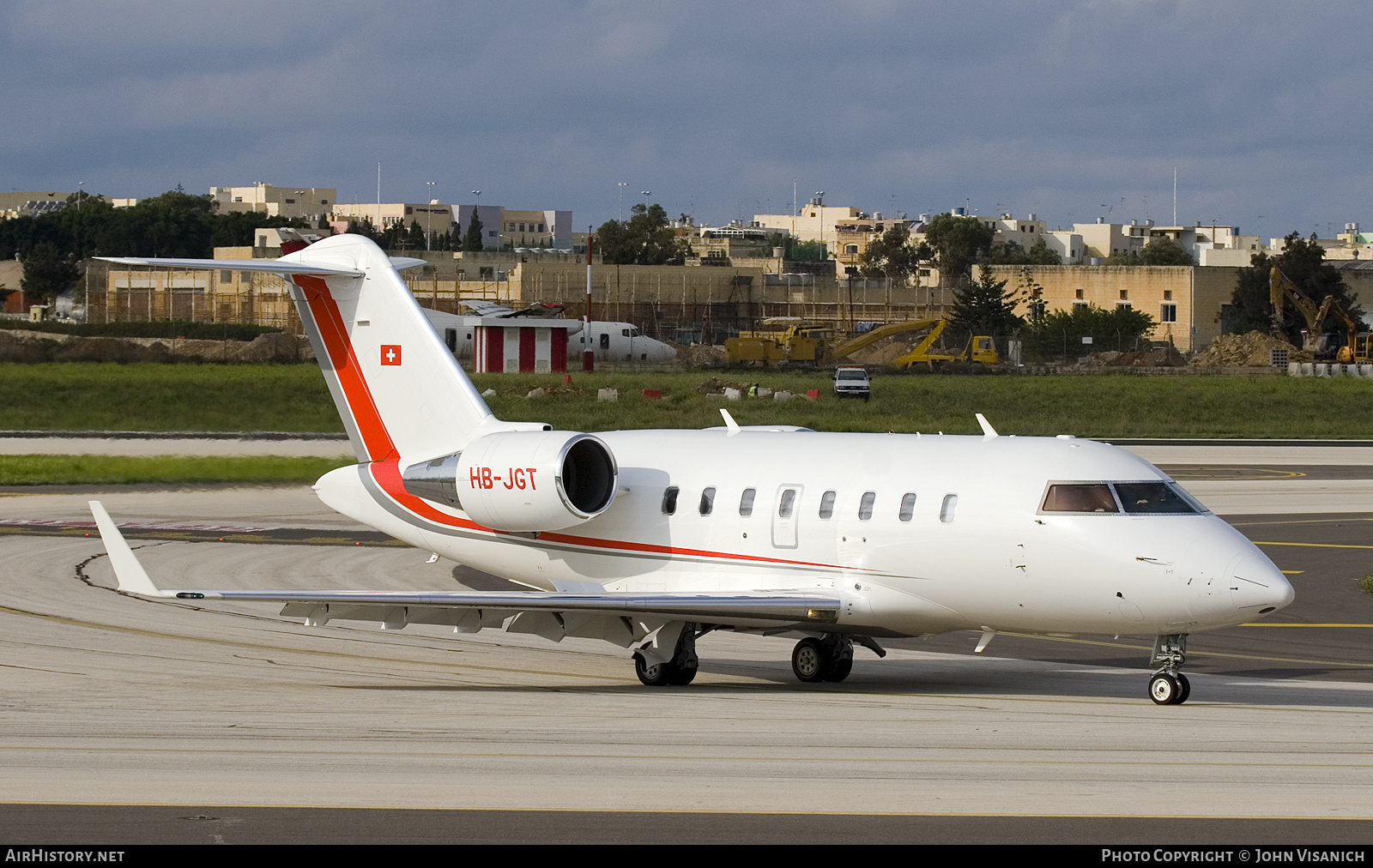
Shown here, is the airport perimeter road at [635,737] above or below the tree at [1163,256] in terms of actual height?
below

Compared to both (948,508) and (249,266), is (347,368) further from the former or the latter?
(948,508)

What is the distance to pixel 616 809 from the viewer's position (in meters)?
12.8

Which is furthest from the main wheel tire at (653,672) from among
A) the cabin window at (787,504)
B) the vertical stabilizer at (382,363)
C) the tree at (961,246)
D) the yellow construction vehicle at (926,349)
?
the tree at (961,246)

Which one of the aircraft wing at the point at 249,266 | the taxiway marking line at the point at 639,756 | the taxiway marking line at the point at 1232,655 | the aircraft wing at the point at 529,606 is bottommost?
the taxiway marking line at the point at 1232,655

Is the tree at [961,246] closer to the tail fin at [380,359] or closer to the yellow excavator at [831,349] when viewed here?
the yellow excavator at [831,349]

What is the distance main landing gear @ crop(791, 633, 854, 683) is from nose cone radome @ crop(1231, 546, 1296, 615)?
17.4ft

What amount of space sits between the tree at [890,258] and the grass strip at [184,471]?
15195 centimetres

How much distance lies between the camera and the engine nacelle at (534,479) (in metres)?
20.5

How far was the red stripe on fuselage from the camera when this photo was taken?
76.6 feet

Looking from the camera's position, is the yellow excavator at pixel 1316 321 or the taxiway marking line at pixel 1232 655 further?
the yellow excavator at pixel 1316 321

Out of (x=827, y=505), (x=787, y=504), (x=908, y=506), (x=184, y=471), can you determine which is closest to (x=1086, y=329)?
(x=184, y=471)

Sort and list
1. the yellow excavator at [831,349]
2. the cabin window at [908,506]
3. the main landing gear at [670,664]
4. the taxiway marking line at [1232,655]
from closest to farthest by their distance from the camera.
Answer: the cabin window at [908,506], the main landing gear at [670,664], the taxiway marking line at [1232,655], the yellow excavator at [831,349]

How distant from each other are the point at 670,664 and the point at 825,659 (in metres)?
2.01

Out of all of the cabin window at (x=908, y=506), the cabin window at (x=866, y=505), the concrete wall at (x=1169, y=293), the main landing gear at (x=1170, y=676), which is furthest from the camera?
the concrete wall at (x=1169, y=293)
